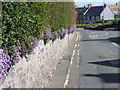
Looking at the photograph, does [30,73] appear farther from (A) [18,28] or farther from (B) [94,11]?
(B) [94,11]

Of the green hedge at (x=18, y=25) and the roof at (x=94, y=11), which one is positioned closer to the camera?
→ the green hedge at (x=18, y=25)

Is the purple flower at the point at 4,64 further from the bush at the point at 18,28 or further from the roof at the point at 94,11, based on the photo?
the roof at the point at 94,11

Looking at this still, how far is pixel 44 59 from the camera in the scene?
8.69m

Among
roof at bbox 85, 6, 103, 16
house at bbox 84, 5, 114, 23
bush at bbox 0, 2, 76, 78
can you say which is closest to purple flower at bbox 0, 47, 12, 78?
bush at bbox 0, 2, 76, 78

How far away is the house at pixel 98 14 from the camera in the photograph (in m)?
112

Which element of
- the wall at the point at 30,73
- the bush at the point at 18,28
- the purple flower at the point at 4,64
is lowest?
the wall at the point at 30,73

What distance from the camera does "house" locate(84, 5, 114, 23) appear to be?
111625mm

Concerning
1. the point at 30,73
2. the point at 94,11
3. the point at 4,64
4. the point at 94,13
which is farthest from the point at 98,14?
the point at 4,64

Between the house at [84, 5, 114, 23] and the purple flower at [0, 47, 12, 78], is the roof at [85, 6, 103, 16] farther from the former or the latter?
the purple flower at [0, 47, 12, 78]

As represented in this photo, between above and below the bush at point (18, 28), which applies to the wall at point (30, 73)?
below

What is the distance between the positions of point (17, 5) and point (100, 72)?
6364mm

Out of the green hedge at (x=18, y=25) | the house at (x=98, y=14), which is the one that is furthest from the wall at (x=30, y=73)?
the house at (x=98, y=14)

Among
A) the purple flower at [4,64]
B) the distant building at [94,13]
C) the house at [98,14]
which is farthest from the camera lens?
the distant building at [94,13]

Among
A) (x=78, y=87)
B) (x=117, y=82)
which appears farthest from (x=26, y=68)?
(x=117, y=82)
